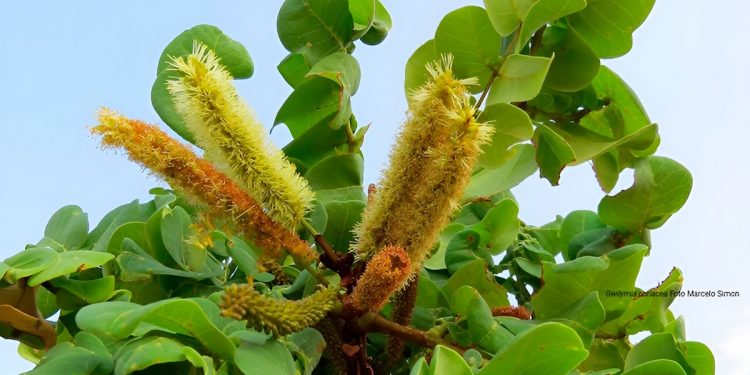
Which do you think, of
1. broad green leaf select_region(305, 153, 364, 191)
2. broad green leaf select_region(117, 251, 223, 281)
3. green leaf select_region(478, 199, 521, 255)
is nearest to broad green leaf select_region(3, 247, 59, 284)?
broad green leaf select_region(117, 251, 223, 281)

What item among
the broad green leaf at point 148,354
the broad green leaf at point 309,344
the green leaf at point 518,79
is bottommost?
the broad green leaf at point 309,344

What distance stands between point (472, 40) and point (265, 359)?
1.92 feet

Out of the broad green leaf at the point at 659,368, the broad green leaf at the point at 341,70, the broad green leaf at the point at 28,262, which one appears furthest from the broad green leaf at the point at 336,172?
the broad green leaf at the point at 659,368

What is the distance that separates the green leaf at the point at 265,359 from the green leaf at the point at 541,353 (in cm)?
21

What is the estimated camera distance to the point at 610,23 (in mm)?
1334

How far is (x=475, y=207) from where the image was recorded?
1.66 m

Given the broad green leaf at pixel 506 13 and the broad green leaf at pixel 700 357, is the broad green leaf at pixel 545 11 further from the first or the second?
the broad green leaf at pixel 700 357

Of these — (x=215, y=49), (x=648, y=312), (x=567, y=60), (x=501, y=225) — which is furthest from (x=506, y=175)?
(x=215, y=49)

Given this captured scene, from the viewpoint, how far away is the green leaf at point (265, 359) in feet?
2.89

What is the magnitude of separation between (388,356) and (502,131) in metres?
0.34

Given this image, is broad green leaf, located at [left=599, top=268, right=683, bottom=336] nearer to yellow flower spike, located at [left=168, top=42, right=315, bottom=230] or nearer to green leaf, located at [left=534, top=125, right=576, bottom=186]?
green leaf, located at [left=534, top=125, right=576, bottom=186]

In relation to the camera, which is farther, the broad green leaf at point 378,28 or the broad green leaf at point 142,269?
the broad green leaf at point 378,28

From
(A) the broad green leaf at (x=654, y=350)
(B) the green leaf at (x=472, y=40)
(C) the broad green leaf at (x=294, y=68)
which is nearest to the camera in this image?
(A) the broad green leaf at (x=654, y=350)

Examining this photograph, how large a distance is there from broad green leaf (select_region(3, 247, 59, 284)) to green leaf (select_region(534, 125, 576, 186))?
72 centimetres
